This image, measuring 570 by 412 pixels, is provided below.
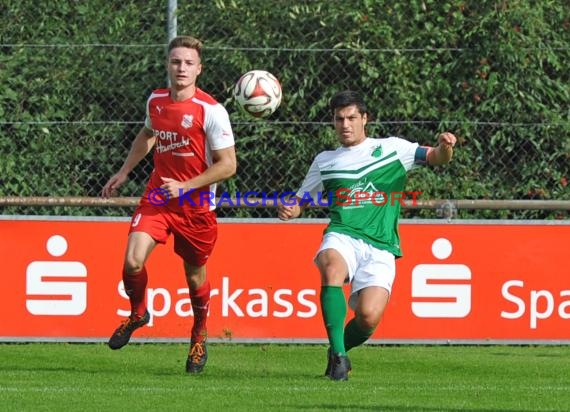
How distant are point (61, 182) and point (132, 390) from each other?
415 cm

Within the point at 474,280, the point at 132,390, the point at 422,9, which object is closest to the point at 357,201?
the point at 132,390

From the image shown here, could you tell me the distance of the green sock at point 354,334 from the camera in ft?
28.8

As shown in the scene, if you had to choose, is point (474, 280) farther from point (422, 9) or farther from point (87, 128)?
point (87, 128)

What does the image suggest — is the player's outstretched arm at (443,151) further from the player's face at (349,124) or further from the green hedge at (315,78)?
the green hedge at (315,78)

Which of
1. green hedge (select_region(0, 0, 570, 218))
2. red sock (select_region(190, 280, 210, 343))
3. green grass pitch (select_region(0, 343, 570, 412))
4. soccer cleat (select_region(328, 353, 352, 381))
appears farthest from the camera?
green hedge (select_region(0, 0, 570, 218))

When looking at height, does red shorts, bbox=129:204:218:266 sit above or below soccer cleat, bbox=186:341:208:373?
above

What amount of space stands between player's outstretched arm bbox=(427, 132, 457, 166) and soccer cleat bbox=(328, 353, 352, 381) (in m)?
1.45

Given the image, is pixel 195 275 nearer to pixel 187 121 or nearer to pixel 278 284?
pixel 187 121

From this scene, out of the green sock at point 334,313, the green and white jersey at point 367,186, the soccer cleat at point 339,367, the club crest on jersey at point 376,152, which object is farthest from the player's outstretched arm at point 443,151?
the soccer cleat at point 339,367

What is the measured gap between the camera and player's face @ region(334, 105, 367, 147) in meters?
8.93

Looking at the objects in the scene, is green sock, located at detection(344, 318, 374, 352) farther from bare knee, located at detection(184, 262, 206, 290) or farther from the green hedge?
the green hedge

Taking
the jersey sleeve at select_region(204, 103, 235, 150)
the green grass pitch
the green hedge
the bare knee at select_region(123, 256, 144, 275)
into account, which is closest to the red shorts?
the bare knee at select_region(123, 256, 144, 275)

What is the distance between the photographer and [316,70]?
1195cm

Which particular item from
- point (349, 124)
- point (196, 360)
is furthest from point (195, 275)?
point (349, 124)
